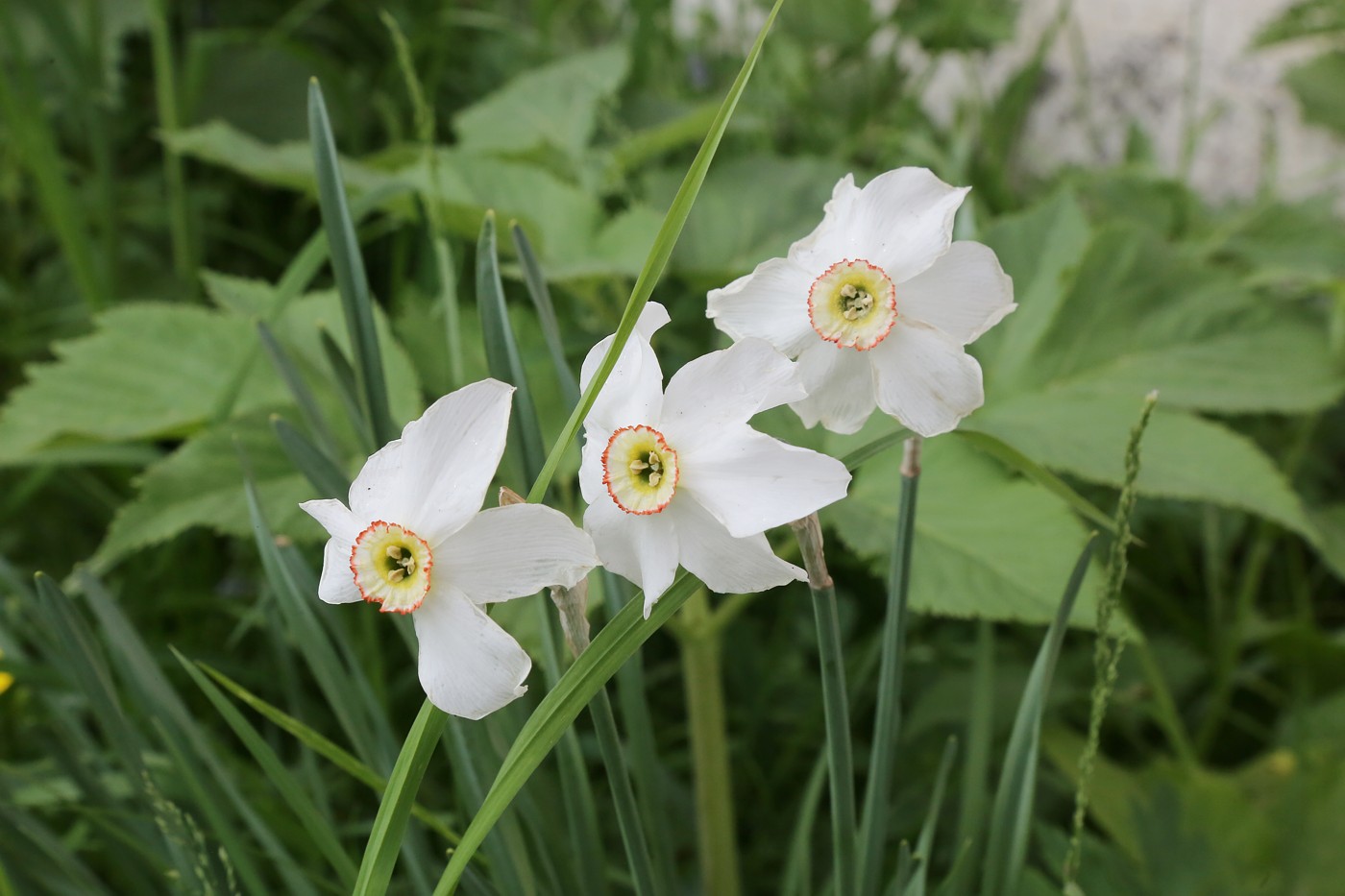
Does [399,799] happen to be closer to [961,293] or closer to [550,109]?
[961,293]

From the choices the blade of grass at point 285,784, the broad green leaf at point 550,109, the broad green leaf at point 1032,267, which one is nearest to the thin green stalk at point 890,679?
the blade of grass at point 285,784

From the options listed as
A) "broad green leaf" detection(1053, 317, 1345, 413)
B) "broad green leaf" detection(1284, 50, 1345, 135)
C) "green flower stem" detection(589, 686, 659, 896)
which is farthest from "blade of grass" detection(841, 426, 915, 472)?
"broad green leaf" detection(1284, 50, 1345, 135)

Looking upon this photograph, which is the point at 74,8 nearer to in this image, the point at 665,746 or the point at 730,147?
the point at 730,147

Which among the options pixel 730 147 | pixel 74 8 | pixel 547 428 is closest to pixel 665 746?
pixel 547 428

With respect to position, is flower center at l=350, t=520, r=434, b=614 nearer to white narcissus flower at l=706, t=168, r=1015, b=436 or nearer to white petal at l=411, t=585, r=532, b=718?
white petal at l=411, t=585, r=532, b=718

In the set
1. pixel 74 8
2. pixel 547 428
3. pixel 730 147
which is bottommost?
pixel 547 428

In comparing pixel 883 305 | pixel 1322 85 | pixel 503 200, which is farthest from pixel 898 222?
pixel 1322 85
